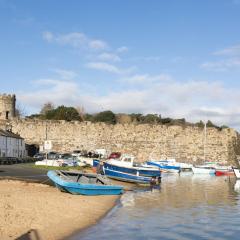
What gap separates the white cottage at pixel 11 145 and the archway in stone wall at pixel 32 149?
7.55ft

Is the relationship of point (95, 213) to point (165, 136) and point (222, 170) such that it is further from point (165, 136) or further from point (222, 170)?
point (165, 136)

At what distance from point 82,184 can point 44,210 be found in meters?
5.30

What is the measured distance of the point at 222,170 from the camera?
2047 inches

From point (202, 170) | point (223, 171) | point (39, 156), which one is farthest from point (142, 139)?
point (39, 156)

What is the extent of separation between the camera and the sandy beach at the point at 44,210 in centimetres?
1273

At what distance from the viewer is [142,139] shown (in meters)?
59.1

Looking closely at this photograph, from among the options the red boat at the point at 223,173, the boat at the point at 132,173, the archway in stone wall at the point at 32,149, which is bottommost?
the red boat at the point at 223,173

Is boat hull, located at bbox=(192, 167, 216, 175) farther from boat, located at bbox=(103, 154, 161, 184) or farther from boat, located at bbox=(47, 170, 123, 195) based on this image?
boat, located at bbox=(47, 170, 123, 195)

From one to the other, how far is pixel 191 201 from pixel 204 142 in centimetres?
3639

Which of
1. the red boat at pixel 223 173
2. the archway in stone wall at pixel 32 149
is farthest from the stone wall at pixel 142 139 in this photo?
the red boat at pixel 223 173

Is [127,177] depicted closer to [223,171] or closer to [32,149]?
[223,171]

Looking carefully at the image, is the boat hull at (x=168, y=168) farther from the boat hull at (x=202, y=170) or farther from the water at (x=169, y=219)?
the water at (x=169, y=219)

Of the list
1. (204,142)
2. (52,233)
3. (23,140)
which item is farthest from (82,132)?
(52,233)

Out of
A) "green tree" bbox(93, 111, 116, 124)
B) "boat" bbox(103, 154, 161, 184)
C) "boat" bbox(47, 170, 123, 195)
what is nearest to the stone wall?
"green tree" bbox(93, 111, 116, 124)
